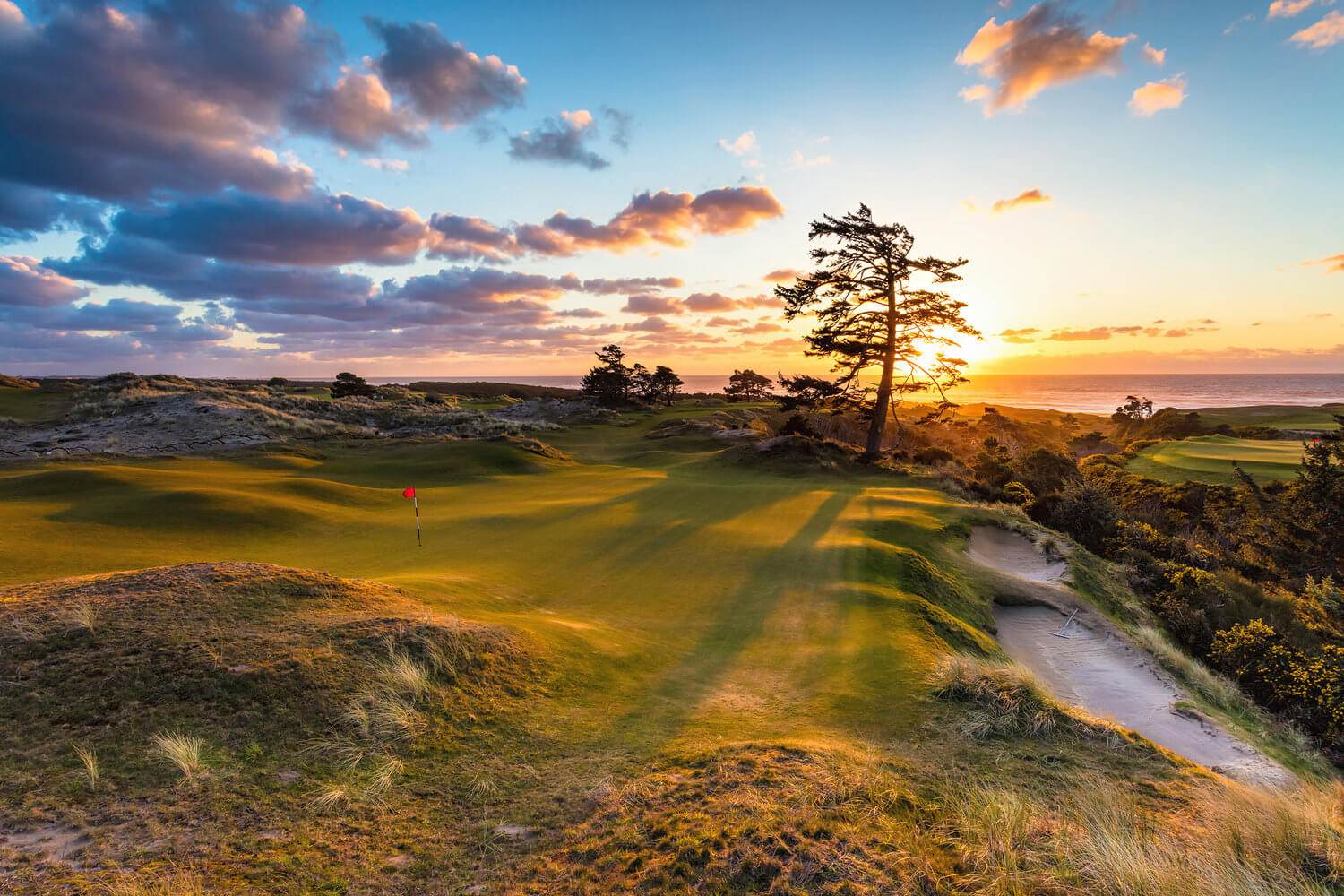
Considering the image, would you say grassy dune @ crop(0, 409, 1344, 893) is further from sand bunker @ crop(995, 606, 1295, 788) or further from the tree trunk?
the tree trunk

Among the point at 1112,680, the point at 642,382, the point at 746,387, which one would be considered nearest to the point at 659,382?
the point at 642,382

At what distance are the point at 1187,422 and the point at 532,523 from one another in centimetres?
6583

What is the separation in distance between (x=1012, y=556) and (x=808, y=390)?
14.8 meters

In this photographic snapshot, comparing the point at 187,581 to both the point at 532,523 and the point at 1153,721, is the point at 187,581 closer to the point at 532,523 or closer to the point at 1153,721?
the point at 532,523

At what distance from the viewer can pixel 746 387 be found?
93938 mm

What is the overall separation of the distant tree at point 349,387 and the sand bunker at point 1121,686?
61368mm

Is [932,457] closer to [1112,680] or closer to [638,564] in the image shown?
[1112,680]

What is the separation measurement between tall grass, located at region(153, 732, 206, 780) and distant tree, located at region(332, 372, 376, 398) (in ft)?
198

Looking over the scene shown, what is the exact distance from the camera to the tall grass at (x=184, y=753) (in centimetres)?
401

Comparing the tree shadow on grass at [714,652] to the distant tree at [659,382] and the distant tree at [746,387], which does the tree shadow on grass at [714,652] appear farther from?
the distant tree at [746,387]

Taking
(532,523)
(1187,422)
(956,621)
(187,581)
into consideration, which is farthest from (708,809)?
(1187,422)

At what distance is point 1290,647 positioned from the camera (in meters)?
11.1

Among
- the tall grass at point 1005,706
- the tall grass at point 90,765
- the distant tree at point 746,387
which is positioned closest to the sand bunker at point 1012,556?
the tall grass at point 1005,706

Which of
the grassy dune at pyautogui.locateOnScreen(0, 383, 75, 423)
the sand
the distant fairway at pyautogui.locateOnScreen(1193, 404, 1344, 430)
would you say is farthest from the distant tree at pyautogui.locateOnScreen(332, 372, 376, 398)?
the distant fairway at pyautogui.locateOnScreen(1193, 404, 1344, 430)
